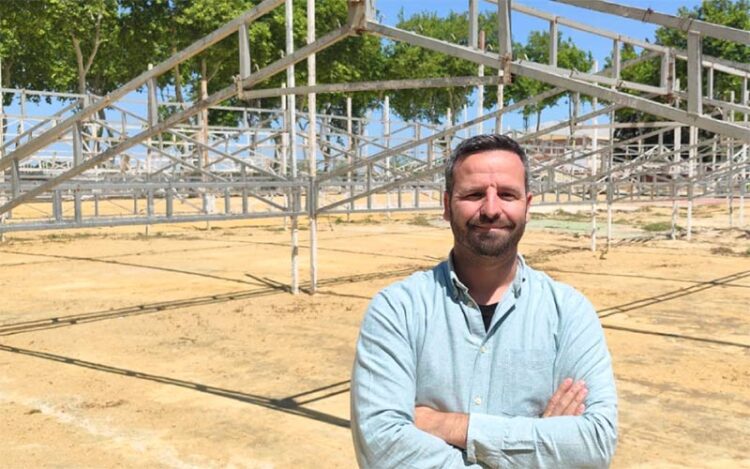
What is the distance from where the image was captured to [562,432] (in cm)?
171

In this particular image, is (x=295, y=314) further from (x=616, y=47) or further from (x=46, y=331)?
(x=616, y=47)

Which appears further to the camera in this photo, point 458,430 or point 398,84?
point 398,84

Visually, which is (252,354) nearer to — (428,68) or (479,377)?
(479,377)

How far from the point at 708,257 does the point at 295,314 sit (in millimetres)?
9293

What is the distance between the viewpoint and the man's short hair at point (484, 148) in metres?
1.87

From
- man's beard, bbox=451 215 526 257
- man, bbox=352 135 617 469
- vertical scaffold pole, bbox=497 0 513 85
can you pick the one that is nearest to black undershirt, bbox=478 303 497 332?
man, bbox=352 135 617 469

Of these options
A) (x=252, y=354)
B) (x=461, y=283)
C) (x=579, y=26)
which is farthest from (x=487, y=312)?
(x=579, y=26)

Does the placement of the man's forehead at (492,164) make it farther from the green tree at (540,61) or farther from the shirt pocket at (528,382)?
the green tree at (540,61)

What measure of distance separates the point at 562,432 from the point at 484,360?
0.77ft

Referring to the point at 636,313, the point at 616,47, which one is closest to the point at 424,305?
the point at 616,47

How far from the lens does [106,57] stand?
34250 millimetres

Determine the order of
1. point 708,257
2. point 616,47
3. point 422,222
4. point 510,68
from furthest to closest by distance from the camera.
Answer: point 422,222 → point 708,257 → point 616,47 → point 510,68

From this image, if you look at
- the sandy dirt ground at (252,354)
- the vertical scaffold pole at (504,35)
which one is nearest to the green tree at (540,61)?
the sandy dirt ground at (252,354)

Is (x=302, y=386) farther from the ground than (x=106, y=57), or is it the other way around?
(x=106, y=57)
